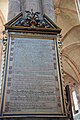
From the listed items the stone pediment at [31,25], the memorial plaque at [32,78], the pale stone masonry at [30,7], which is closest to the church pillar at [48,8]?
the pale stone masonry at [30,7]

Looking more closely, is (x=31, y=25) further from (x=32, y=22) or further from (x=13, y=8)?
(x=13, y=8)

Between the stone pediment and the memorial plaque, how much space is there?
0.15 m

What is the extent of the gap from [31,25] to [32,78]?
91cm

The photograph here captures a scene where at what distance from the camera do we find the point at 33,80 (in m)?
2.24

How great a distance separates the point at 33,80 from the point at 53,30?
0.90m

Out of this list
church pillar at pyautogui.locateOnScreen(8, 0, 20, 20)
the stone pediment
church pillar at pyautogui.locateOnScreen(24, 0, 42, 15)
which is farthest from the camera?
church pillar at pyautogui.locateOnScreen(24, 0, 42, 15)

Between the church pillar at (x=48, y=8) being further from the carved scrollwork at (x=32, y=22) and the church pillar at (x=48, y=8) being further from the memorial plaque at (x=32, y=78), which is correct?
the memorial plaque at (x=32, y=78)

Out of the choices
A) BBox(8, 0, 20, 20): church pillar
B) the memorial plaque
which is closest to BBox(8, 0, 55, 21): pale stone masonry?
BBox(8, 0, 20, 20): church pillar

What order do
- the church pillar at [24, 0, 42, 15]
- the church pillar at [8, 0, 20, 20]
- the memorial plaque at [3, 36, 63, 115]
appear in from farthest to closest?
the church pillar at [24, 0, 42, 15]
the church pillar at [8, 0, 20, 20]
the memorial plaque at [3, 36, 63, 115]

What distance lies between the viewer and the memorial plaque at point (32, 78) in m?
2.05

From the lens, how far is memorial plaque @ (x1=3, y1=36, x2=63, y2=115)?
6.73 feet

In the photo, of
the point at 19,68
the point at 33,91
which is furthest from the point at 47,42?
the point at 33,91

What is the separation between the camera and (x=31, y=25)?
108 inches

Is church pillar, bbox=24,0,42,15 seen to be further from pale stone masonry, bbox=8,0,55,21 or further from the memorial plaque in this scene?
the memorial plaque
